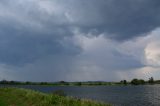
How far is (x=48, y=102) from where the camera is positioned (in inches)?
1278

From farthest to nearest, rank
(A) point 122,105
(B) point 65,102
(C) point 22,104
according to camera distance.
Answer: (A) point 122,105, (C) point 22,104, (B) point 65,102

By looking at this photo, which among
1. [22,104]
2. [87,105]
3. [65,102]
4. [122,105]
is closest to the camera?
[87,105]

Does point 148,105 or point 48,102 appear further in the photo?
point 148,105

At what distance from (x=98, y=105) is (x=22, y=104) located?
1336 cm

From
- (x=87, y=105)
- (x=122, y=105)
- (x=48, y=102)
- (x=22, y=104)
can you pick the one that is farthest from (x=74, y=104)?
(x=122, y=105)

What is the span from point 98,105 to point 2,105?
16035mm

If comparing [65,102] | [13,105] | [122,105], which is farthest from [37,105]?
[122,105]

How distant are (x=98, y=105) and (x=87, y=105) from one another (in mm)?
1331

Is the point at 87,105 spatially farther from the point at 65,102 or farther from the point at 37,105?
the point at 37,105

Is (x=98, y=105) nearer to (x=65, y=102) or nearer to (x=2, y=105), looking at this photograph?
(x=65, y=102)

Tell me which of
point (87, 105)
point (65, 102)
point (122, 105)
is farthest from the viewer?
point (122, 105)

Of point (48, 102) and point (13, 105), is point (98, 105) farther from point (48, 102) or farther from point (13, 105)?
point (13, 105)

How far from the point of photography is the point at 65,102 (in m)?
31.8

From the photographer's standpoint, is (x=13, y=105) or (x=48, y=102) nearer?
(x=48, y=102)
